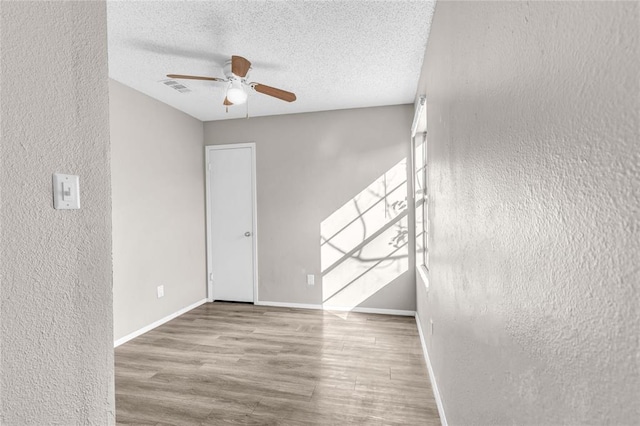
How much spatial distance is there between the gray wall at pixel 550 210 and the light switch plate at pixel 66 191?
1208 millimetres

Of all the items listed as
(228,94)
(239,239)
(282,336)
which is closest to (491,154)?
(228,94)

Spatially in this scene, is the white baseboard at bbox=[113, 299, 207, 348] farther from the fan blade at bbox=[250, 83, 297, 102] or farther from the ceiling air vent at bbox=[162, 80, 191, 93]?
the fan blade at bbox=[250, 83, 297, 102]

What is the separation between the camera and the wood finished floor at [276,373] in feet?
6.49

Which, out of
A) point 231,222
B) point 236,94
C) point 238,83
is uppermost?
point 238,83

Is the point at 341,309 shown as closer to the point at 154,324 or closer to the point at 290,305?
the point at 290,305

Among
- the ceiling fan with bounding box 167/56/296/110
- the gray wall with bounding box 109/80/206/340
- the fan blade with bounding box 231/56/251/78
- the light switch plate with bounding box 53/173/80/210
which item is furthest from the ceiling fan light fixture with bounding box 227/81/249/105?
the light switch plate with bounding box 53/173/80/210

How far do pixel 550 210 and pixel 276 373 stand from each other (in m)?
2.32

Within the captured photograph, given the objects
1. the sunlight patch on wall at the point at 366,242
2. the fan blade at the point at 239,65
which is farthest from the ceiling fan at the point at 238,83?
the sunlight patch on wall at the point at 366,242

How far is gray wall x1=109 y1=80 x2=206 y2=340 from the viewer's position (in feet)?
10.1

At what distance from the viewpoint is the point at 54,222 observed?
0.93 meters

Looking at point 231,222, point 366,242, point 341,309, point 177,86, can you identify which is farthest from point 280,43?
point 341,309

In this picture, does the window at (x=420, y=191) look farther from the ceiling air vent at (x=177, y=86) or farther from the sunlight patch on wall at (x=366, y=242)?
the ceiling air vent at (x=177, y=86)

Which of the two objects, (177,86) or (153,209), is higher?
(177,86)

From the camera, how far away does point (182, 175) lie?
13.0 ft
